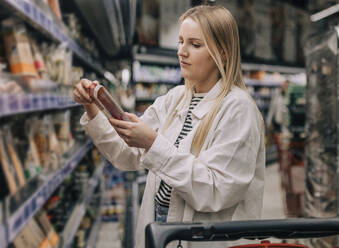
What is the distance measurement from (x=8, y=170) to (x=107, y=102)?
498 millimetres

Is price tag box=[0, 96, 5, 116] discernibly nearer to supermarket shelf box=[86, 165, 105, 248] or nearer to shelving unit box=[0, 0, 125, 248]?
shelving unit box=[0, 0, 125, 248]

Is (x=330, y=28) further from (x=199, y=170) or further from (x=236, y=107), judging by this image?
(x=199, y=170)

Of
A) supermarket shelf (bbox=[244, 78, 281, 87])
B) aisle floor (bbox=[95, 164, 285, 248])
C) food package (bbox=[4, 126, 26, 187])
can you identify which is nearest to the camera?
food package (bbox=[4, 126, 26, 187])

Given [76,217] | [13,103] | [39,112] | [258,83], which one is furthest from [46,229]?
[258,83]

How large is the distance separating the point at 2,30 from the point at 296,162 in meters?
3.10

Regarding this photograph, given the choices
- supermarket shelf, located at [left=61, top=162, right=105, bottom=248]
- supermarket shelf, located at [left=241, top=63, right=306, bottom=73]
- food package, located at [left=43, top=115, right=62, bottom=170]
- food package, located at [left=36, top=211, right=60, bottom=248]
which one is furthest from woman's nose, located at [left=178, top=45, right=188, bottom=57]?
supermarket shelf, located at [left=241, top=63, right=306, bottom=73]

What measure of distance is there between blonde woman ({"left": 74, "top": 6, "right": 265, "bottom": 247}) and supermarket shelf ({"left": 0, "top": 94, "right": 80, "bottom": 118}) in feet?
0.64

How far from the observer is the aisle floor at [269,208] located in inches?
133

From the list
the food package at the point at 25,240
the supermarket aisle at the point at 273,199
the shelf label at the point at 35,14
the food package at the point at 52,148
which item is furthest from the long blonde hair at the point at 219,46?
the supermarket aisle at the point at 273,199

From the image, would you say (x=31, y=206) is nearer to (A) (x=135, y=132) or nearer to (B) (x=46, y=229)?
(A) (x=135, y=132)

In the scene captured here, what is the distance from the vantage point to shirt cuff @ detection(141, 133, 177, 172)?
3.42ft

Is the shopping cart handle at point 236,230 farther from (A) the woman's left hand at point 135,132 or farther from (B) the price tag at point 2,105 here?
(B) the price tag at point 2,105

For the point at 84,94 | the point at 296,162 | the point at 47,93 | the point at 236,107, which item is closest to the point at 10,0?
the point at 84,94

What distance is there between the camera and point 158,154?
104cm
